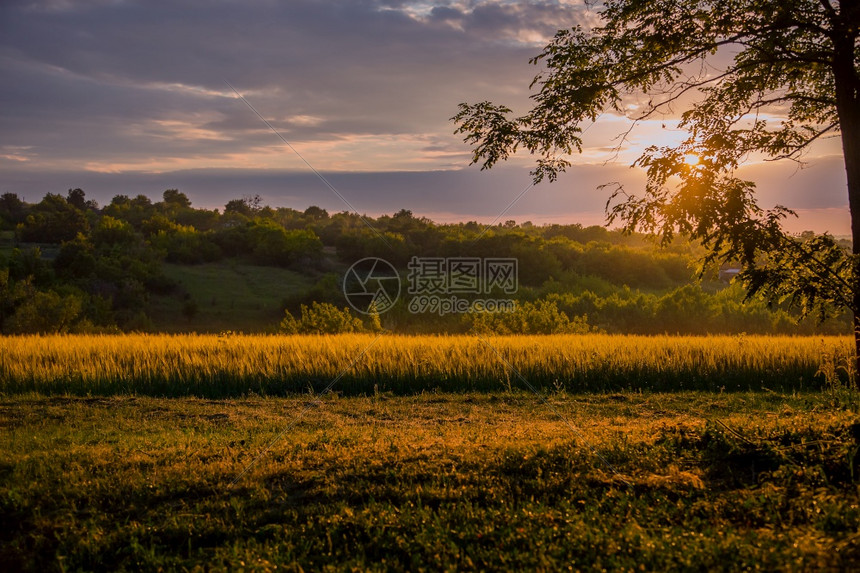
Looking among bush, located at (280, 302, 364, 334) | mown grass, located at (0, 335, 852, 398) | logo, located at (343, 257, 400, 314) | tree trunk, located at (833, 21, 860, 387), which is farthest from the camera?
logo, located at (343, 257, 400, 314)

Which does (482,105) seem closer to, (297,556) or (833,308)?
(833,308)

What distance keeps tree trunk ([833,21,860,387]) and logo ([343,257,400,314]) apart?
36604 millimetres

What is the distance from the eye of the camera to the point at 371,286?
51.4 meters

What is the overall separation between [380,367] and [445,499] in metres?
9.46

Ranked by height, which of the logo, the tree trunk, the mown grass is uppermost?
the tree trunk

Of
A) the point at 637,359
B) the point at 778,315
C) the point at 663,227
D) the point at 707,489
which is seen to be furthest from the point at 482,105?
the point at 778,315

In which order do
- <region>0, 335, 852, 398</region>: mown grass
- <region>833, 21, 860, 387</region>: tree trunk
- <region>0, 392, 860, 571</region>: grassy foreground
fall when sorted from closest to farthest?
<region>0, 392, 860, 571</region>: grassy foreground → <region>833, 21, 860, 387</region>: tree trunk → <region>0, 335, 852, 398</region>: mown grass

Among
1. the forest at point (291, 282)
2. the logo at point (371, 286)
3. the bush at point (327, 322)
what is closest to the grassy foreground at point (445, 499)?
the bush at point (327, 322)

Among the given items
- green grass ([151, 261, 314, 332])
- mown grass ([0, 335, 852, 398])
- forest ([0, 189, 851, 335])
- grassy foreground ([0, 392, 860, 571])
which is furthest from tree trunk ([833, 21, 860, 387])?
green grass ([151, 261, 314, 332])

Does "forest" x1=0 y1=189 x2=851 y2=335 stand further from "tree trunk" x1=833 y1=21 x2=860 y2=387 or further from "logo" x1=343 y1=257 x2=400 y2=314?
"tree trunk" x1=833 y1=21 x2=860 y2=387

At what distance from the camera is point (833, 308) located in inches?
356

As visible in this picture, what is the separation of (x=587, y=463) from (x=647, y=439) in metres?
1.38

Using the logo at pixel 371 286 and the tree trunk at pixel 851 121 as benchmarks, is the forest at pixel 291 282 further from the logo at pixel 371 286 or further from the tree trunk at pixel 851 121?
the tree trunk at pixel 851 121

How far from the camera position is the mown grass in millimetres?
14500
